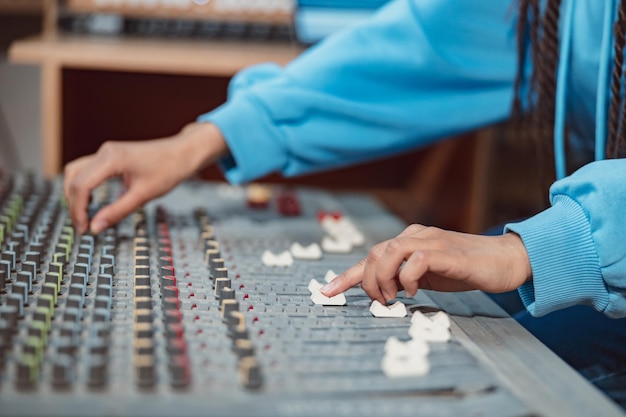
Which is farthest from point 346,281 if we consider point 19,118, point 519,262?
point 19,118

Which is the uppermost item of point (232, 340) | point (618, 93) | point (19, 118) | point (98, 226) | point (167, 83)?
point (618, 93)

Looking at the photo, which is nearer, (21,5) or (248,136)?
(248,136)

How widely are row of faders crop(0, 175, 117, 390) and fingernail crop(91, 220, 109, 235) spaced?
0.01m

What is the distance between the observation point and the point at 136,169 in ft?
3.54

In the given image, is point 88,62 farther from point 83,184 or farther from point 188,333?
point 188,333

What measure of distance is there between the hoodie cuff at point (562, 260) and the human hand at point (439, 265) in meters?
0.01

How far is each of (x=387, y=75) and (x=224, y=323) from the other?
0.64 metres

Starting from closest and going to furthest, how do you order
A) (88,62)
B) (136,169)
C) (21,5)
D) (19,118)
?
(136,169) < (88,62) < (21,5) < (19,118)

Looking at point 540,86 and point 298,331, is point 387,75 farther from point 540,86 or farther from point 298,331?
point 298,331

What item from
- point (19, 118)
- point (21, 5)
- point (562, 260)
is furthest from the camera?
point (19, 118)

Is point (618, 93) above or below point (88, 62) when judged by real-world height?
above

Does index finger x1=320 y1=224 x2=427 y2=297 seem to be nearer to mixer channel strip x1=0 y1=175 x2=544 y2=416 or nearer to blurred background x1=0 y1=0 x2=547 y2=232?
mixer channel strip x1=0 y1=175 x2=544 y2=416

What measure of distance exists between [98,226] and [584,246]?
55 cm

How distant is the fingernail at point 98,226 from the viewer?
3.23 ft
